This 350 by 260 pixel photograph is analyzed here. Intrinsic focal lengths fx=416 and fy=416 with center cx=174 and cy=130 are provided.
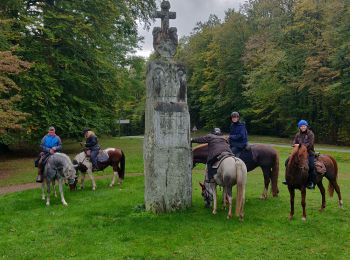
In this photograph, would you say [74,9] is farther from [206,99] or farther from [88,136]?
[206,99]

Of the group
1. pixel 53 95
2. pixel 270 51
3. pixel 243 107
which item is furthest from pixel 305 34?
pixel 53 95

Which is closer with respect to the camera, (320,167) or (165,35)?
(320,167)

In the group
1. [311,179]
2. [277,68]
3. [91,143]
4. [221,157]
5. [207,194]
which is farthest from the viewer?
[277,68]

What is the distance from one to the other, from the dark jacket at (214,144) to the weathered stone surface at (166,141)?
0.45m

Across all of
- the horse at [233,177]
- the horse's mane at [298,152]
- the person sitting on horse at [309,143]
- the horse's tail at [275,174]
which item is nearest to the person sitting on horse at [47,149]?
the horse at [233,177]

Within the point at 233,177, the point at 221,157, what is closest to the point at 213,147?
the point at 221,157

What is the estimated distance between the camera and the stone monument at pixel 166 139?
11227 mm

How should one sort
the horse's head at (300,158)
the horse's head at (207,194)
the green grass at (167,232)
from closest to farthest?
1. the green grass at (167,232)
2. the horse's head at (300,158)
3. the horse's head at (207,194)

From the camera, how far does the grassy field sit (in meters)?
8.66

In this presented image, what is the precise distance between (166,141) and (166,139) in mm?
54

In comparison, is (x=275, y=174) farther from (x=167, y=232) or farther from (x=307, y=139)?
(x=167, y=232)

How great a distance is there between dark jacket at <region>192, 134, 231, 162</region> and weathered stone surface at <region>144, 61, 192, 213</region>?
448 millimetres

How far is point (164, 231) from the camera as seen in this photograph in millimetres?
9945

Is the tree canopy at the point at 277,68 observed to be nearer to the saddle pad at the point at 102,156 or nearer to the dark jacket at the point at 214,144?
the saddle pad at the point at 102,156
